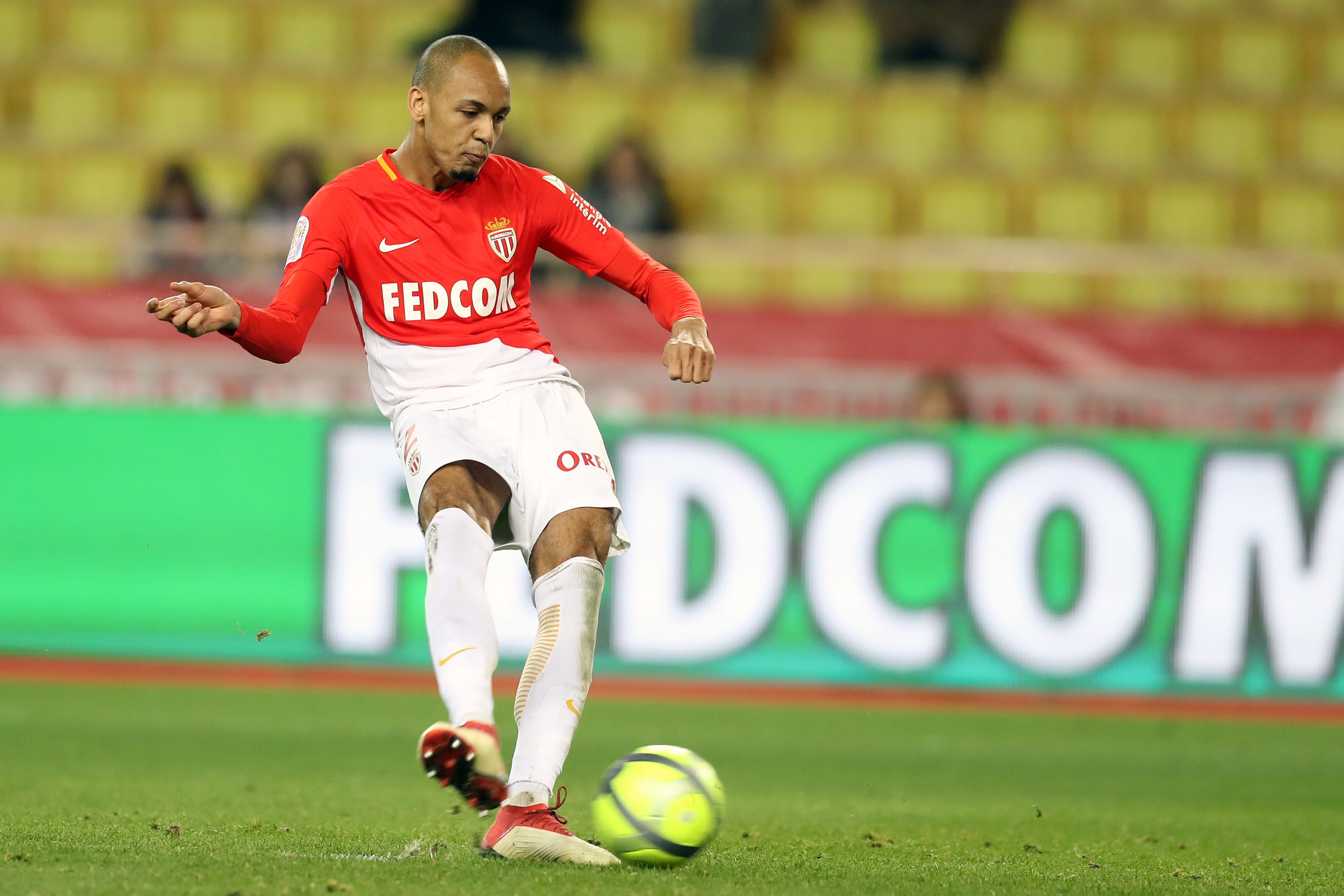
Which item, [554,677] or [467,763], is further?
[554,677]

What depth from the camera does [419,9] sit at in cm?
1462

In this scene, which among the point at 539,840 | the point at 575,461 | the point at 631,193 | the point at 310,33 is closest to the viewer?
the point at 539,840

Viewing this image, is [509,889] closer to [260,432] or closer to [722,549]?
[722,549]

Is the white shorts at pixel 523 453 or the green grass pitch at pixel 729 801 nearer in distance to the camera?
the green grass pitch at pixel 729 801

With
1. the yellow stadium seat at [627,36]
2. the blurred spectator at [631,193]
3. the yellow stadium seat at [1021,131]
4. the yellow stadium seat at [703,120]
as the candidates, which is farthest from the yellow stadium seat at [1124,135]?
the blurred spectator at [631,193]

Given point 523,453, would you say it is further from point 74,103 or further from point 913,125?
point 74,103

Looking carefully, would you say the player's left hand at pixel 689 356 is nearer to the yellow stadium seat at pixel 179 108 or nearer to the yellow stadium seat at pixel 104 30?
the yellow stadium seat at pixel 179 108

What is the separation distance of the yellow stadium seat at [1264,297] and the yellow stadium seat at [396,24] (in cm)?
656

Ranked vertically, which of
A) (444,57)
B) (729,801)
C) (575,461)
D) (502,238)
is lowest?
(729,801)

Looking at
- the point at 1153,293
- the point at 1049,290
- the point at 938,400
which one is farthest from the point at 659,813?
the point at 1153,293

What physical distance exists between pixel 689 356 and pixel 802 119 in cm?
987

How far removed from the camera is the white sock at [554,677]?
445 centimetres

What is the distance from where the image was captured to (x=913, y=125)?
1419 centimetres

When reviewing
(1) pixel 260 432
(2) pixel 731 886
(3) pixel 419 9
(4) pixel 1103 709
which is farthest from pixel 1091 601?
(3) pixel 419 9
